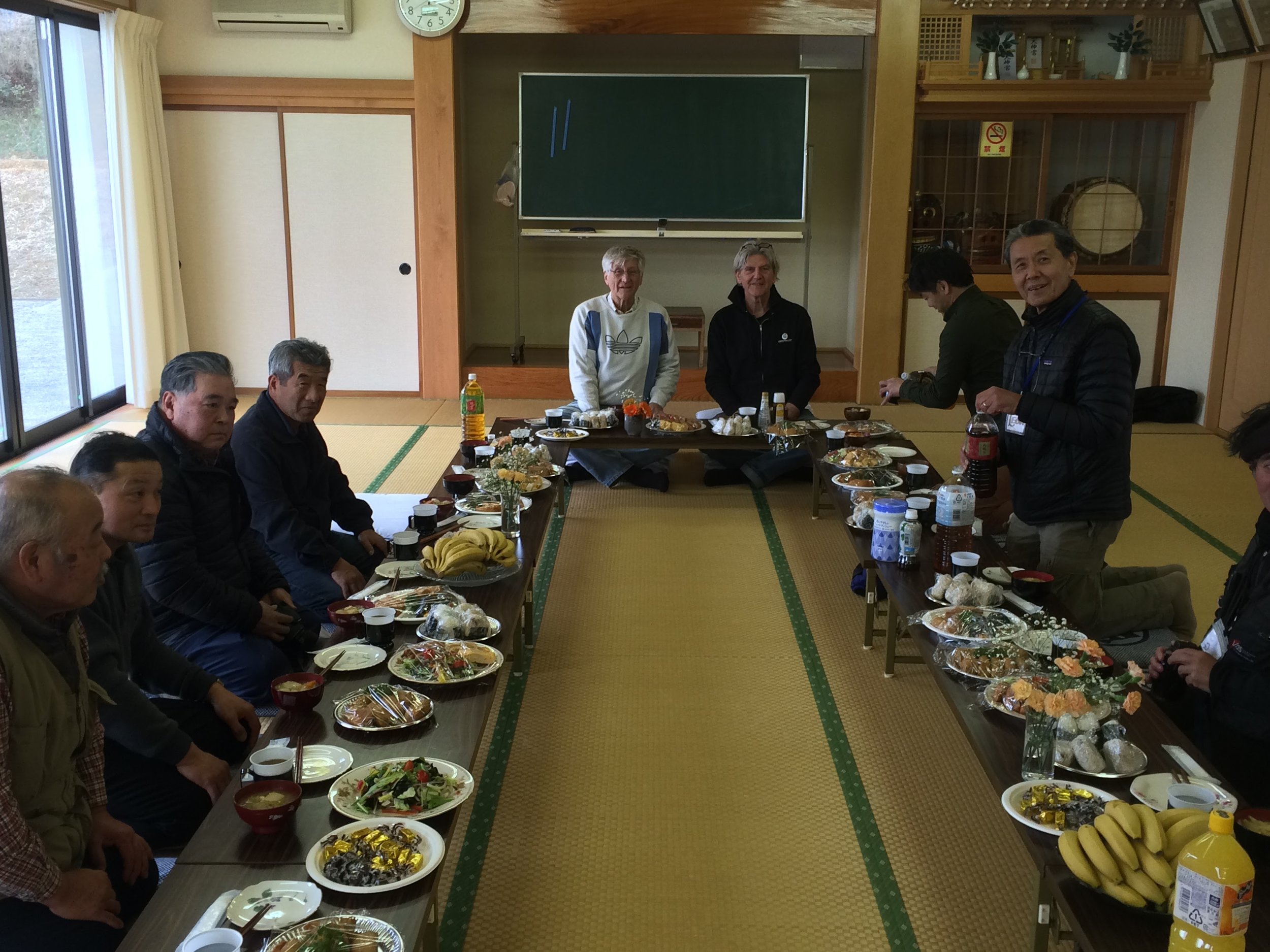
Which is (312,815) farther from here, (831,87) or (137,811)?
(831,87)

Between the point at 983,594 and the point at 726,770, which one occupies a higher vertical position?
the point at 983,594

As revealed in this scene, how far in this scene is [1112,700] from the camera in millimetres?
2094

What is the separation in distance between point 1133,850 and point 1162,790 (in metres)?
0.32

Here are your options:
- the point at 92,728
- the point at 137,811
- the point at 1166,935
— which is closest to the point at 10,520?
the point at 92,728

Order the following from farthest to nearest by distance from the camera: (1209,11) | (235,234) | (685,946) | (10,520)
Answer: (235,234) < (1209,11) < (685,946) < (10,520)

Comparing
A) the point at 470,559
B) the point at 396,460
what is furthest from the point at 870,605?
the point at 396,460

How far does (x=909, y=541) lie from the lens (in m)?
3.19

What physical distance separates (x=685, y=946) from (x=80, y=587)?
1.29 meters

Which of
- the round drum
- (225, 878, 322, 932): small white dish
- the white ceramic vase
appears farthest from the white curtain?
(225, 878, 322, 932): small white dish

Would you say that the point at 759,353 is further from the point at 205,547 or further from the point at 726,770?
the point at 205,547

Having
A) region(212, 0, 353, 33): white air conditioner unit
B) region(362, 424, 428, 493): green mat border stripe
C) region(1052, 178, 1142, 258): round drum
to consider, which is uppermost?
region(212, 0, 353, 33): white air conditioner unit

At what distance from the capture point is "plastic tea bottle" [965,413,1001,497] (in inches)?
136

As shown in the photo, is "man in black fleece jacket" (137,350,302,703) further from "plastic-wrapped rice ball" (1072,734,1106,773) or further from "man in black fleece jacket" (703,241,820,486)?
"man in black fleece jacket" (703,241,820,486)

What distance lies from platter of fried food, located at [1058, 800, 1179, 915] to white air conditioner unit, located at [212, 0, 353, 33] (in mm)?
6739
